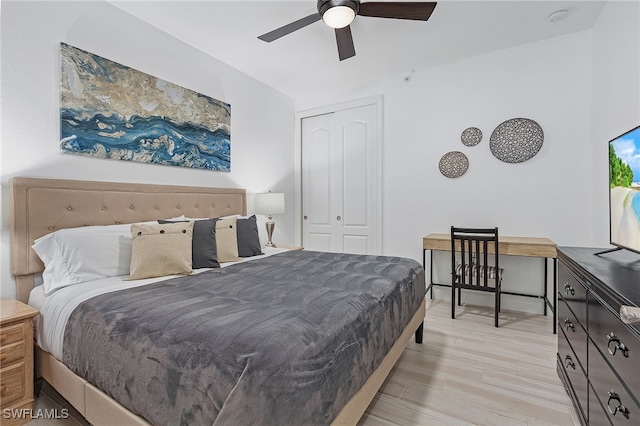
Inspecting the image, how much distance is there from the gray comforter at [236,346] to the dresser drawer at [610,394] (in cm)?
87

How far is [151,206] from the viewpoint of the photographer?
263 cm

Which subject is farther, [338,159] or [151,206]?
[338,159]

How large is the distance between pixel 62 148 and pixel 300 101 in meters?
3.25

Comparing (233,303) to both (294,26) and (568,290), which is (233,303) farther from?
(294,26)

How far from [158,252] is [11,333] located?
78 cm

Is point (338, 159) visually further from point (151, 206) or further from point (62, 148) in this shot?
point (62, 148)

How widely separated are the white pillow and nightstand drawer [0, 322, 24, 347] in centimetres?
25

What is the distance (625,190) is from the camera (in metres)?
1.48

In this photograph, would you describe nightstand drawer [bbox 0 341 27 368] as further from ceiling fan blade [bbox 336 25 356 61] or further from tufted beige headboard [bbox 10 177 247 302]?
ceiling fan blade [bbox 336 25 356 61]

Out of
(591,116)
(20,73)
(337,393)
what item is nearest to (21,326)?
(20,73)

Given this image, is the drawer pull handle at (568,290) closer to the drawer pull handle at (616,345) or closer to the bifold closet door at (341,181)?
the drawer pull handle at (616,345)

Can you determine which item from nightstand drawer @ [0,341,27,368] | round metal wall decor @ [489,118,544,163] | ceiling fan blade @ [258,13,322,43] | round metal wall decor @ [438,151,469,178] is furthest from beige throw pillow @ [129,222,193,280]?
round metal wall decor @ [489,118,544,163]

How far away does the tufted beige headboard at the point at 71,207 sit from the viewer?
1.91m

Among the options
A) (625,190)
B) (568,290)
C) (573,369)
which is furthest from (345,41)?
(573,369)
